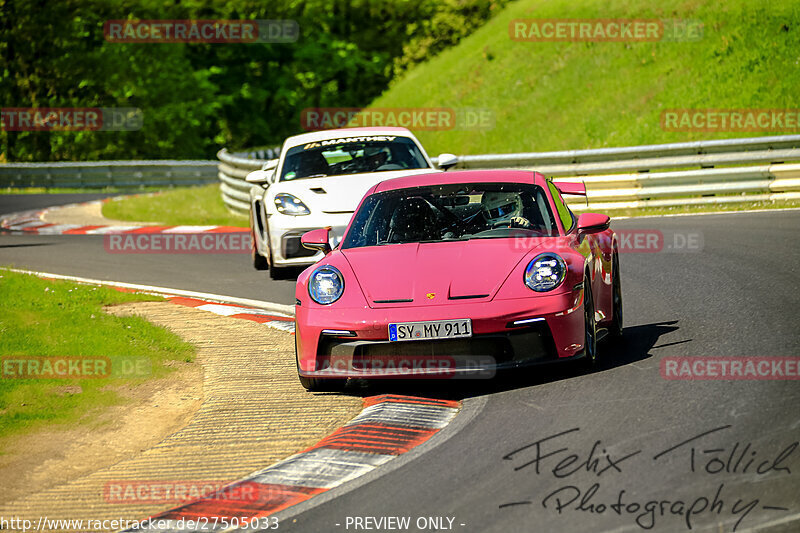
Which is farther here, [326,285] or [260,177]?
[260,177]

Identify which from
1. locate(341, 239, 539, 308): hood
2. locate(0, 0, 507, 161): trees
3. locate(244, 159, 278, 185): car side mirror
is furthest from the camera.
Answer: locate(0, 0, 507, 161): trees

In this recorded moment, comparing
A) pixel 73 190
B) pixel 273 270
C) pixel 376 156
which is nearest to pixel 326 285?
pixel 273 270

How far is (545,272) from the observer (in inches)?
280

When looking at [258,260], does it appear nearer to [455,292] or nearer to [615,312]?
[615,312]

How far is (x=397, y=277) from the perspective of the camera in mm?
7246

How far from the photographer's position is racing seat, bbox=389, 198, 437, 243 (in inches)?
314

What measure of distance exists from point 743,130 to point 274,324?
1509cm

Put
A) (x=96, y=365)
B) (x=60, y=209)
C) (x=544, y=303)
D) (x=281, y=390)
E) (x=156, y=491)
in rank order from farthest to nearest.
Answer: (x=60, y=209), (x=96, y=365), (x=281, y=390), (x=544, y=303), (x=156, y=491)

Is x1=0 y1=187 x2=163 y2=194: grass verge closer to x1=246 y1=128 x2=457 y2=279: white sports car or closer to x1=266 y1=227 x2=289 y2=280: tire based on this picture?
x1=246 y1=128 x2=457 y2=279: white sports car

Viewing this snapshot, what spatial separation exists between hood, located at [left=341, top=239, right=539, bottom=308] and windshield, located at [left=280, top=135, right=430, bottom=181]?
17.7 ft

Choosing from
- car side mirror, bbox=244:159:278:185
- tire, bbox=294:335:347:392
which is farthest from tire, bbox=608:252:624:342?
car side mirror, bbox=244:159:278:185

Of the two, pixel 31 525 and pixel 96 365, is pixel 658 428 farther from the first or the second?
pixel 96 365

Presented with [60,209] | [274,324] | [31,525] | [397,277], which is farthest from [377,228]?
[60,209]

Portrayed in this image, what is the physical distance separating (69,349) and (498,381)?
3.70 metres
